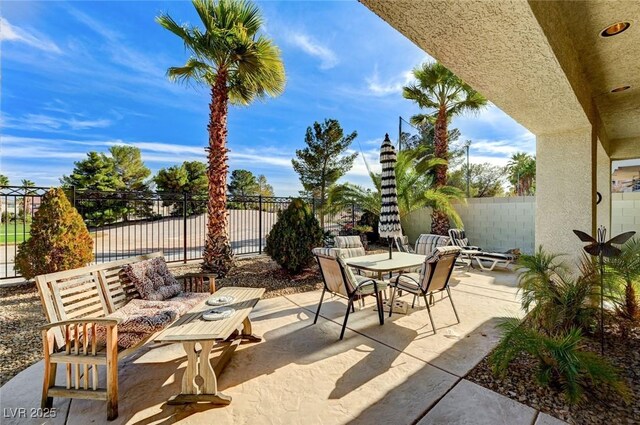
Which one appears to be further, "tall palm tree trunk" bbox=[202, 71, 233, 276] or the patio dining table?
"tall palm tree trunk" bbox=[202, 71, 233, 276]

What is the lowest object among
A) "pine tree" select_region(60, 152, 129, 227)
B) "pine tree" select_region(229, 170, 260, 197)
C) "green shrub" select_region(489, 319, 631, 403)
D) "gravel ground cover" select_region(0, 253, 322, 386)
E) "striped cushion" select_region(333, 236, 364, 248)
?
"gravel ground cover" select_region(0, 253, 322, 386)

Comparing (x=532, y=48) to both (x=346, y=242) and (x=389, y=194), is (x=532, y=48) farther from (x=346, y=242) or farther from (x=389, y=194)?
(x=346, y=242)

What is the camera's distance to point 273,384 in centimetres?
235

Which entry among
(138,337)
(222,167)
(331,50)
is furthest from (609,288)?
(331,50)

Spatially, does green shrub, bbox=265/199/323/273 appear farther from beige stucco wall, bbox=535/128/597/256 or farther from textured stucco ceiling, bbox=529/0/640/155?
textured stucco ceiling, bbox=529/0/640/155

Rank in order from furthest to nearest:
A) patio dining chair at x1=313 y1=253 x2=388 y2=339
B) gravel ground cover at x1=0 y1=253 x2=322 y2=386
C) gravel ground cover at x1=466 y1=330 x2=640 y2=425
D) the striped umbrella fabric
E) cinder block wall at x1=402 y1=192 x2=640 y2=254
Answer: cinder block wall at x1=402 y1=192 x2=640 y2=254
the striped umbrella fabric
patio dining chair at x1=313 y1=253 x2=388 y2=339
gravel ground cover at x1=0 y1=253 x2=322 y2=386
gravel ground cover at x1=466 y1=330 x2=640 y2=425

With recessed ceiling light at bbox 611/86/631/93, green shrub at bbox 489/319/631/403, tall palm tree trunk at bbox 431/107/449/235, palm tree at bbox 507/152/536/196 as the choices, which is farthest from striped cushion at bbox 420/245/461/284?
palm tree at bbox 507/152/536/196

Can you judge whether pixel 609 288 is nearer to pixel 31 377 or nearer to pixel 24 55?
pixel 31 377

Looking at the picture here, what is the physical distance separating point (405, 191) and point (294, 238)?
15.0ft

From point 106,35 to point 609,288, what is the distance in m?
9.33

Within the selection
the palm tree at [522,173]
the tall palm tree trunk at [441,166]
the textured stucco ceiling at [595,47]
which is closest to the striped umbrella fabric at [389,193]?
the textured stucco ceiling at [595,47]

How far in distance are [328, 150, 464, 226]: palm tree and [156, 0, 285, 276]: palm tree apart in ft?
12.6

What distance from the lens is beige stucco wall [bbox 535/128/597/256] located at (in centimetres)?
348

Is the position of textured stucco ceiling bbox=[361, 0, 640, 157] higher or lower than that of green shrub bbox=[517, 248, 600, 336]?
higher
